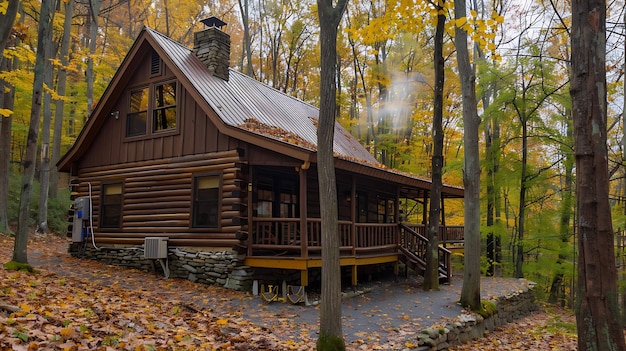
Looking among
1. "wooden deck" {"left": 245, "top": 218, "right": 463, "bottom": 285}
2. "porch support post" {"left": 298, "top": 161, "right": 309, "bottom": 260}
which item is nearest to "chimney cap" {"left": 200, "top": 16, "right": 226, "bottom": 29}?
"wooden deck" {"left": 245, "top": 218, "right": 463, "bottom": 285}

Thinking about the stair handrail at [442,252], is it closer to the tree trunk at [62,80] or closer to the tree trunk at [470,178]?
the tree trunk at [470,178]

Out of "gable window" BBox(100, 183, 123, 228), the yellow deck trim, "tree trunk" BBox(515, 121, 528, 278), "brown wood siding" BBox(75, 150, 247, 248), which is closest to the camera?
the yellow deck trim

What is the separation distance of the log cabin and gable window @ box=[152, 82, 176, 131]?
0.11ft

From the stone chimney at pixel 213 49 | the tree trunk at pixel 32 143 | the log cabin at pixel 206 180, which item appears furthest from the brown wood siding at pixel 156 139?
the tree trunk at pixel 32 143

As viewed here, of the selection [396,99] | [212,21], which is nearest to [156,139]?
[212,21]

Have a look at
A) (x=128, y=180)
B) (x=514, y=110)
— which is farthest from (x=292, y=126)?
(x=514, y=110)

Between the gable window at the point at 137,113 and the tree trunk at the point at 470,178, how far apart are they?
947 centimetres

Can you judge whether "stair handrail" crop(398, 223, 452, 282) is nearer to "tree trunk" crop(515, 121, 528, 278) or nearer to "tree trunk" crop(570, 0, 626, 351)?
"tree trunk" crop(515, 121, 528, 278)

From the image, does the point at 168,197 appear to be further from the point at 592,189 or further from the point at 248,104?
the point at 592,189

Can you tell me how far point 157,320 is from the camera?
7.18 meters

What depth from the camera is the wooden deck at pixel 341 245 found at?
1090cm

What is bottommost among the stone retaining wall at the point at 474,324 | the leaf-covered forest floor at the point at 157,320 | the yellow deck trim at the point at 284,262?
the stone retaining wall at the point at 474,324

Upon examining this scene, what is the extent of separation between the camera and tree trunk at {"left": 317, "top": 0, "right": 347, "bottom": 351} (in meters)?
6.45

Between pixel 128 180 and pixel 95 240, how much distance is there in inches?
93.1
